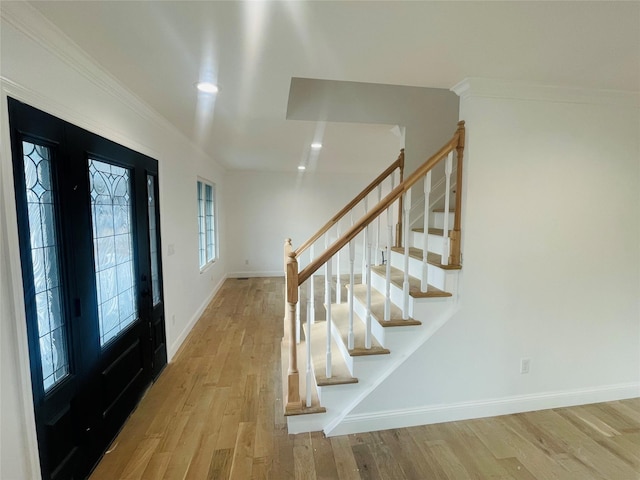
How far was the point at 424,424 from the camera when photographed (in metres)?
2.04

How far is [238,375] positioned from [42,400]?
1504mm

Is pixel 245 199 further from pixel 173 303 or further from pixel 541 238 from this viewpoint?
pixel 541 238

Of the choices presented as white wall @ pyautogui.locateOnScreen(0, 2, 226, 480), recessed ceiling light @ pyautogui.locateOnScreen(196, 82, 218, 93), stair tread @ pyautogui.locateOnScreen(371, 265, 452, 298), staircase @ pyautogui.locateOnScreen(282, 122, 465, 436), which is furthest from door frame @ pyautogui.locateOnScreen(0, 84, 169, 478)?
stair tread @ pyautogui.locateOnScreen(371, 265, 452, 298)

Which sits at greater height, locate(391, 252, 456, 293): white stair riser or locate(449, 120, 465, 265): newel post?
locate(449, 120, 465, 265): newel post

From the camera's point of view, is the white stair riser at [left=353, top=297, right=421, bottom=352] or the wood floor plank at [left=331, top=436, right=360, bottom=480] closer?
the wood floor plank at [left=331, top=436, right=360, bottom=480]

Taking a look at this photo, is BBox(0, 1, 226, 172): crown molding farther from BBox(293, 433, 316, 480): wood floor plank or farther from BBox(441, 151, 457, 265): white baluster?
BBox(293, 433, 316, 480): wood floor plank

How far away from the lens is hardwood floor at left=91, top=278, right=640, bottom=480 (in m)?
1.66

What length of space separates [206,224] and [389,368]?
4.03 meters

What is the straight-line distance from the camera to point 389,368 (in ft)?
6.45

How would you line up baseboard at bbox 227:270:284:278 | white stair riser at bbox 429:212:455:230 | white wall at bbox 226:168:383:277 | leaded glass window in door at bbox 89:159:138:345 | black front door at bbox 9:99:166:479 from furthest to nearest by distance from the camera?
1. baseboard at bbox 227:270:284:278
2. white wall at bbox 226:168:383:277
3. white stair riser at bbox 429:212:455:230
4. leaded glass window in door at bbox 89:159:138:345
5. black front door at bbox 9:99:166:479

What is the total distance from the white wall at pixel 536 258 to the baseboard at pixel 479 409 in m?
0.01

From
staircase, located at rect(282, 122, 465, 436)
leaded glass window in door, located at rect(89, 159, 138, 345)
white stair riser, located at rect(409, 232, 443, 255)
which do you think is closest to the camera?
leaded glass window in door, located at rect(89, 159, 138, 345)

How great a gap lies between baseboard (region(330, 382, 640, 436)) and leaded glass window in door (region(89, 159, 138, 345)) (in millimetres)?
1661

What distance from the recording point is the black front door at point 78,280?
1.27 m
